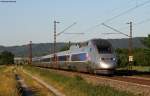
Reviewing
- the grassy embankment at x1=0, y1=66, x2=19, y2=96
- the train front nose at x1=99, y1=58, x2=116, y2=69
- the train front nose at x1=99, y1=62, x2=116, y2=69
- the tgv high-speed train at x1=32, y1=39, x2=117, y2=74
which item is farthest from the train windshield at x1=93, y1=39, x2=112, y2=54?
the grassy embankment at x1=0, y1=66, x2=19, y2=96

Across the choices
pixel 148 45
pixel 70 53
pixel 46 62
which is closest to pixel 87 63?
pixel 70 53

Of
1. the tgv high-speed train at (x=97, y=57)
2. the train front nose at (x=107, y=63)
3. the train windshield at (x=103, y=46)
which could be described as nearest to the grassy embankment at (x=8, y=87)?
the tgv high-speed train at (x=97, y=57)

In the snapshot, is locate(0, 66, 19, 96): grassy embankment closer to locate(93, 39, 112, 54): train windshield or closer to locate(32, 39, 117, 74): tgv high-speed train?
locate(32, 39, 117, 74): tgv high-speed train

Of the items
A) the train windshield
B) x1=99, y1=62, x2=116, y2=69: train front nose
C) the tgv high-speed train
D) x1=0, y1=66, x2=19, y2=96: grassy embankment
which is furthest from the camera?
the train windshield

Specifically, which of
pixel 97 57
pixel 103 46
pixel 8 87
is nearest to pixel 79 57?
pixel 103 46

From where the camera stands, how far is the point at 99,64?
150 feet

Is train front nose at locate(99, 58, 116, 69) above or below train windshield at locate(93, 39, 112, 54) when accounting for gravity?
below

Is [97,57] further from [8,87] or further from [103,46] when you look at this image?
[8,87]

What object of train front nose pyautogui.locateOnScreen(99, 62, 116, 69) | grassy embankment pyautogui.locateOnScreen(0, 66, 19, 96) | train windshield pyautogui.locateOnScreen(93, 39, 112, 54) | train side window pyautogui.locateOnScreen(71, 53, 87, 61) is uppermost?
train windshield pyautogui.locateOnScreen(93, 39, 112, 54)

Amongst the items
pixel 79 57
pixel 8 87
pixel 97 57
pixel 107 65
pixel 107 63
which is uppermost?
pixel 79 57

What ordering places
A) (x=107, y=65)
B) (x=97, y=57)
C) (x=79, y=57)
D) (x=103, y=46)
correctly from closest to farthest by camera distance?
(x=107, y=65) < (x=97, y=57) < (x=103, y=46) < (x=79, y=57)

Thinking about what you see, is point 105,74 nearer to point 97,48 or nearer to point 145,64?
point 97,48

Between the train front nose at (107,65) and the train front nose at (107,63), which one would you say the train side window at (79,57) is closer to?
the train front nose at (107,63)

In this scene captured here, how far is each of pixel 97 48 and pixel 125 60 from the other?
2875 inches
